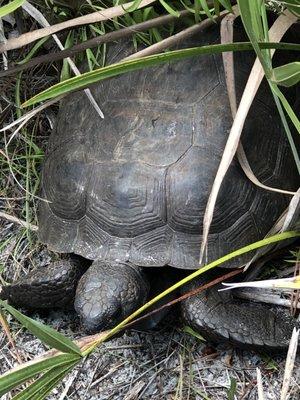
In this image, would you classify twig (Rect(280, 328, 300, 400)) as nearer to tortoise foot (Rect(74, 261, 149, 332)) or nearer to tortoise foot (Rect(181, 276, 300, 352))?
tortoise foot (Rect(181, 276, 300, 352))

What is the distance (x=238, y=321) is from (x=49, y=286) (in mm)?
584

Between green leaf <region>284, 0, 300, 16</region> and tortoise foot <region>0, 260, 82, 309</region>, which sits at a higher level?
green leaf <region>284, 0, 300, 16</region>

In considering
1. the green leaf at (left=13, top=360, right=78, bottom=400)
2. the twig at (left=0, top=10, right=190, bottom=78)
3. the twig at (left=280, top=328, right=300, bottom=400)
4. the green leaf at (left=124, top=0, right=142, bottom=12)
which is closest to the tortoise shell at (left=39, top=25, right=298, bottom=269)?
the twig at (left=0, top=10, right=190, bottom=78)

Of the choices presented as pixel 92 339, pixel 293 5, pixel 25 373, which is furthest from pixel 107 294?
pixel 293 5

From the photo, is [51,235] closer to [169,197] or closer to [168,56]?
[169,197]

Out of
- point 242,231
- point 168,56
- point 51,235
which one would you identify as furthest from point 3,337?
point 168,56

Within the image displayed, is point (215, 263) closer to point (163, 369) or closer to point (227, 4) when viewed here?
point (163, 369)

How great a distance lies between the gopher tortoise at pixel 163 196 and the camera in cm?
200

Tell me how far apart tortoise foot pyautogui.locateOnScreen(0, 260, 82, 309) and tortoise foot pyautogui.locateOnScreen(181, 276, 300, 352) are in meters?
0.36

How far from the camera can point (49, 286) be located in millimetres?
2164

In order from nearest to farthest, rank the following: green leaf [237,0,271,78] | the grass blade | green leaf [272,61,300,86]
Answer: green leaf [237,0,271,78] < green leaf [272,61,300,86] < the grass blade

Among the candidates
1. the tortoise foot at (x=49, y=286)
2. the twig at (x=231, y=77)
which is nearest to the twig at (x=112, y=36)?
the twig at (x=231, y=77)

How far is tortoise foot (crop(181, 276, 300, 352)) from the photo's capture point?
199 cm

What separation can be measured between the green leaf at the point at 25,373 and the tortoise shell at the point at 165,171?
0.49 m
